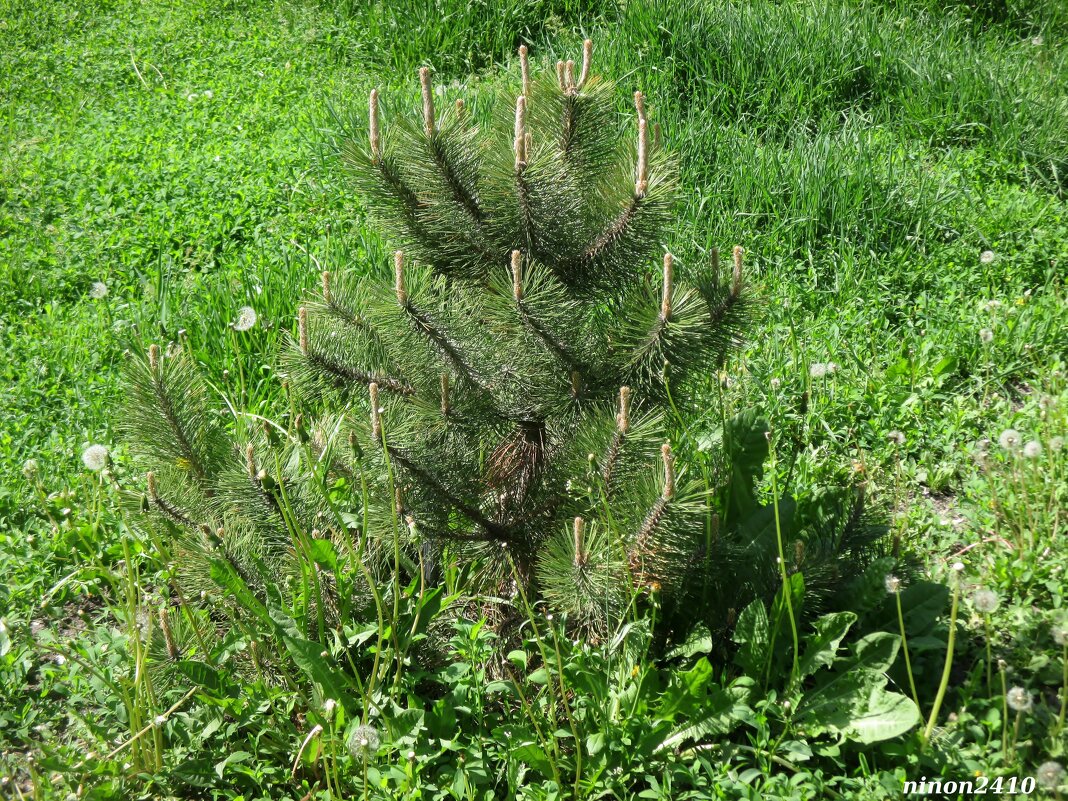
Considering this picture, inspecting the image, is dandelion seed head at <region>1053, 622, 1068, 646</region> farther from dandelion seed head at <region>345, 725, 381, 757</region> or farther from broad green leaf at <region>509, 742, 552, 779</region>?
dandelion seed head at <region>345, 725, 381, 757</region>

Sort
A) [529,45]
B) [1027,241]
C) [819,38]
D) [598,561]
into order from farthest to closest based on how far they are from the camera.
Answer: [529,45]
[819,38]
[1027,241]
[598,561]

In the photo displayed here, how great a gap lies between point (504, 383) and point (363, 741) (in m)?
0.95

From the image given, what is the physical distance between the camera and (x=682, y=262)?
3748 mm

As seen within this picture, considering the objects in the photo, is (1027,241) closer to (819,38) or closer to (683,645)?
(819,38)

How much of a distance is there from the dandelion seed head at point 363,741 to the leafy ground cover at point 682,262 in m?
0.02

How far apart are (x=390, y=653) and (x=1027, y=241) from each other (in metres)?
3.48

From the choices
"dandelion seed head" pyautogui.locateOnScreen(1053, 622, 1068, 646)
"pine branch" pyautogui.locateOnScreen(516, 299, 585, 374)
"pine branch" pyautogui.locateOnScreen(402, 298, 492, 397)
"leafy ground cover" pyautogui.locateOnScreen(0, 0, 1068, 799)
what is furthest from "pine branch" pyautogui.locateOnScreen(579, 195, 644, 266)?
"dandelion seed head" pyautogui.locateOnScreen(1053, 622, 1068, 646)

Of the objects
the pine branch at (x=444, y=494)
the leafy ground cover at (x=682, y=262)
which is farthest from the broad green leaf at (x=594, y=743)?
the pine branch at (x=444, y=494)

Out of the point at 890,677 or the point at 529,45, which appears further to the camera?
the point at 529,45

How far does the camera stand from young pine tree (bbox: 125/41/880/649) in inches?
95.7

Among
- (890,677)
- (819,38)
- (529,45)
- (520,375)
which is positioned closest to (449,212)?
(520,375)

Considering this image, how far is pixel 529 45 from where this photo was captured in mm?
6422

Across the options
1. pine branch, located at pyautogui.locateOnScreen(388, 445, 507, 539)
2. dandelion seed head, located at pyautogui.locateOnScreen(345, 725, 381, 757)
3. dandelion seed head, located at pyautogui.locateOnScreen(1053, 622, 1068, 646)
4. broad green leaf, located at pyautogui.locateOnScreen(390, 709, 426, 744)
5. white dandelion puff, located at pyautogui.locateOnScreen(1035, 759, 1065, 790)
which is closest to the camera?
white dandelion puff, located at pyautogui.locateOnScreen(1035, 759, 1065, 790)

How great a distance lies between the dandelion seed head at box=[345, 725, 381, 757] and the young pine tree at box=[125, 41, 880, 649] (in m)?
0.42
